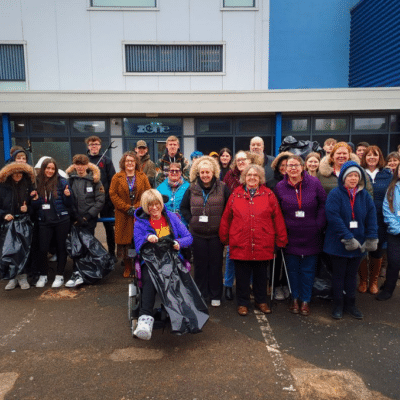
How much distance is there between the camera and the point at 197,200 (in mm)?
4125

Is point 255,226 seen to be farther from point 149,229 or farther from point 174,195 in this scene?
point 174,195

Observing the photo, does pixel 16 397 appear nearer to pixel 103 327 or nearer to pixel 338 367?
pixel 103 327

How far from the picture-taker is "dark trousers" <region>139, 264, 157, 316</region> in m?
3.32

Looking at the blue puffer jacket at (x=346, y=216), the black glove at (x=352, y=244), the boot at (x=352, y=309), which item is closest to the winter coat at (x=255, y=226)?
the blue puffer jacket at (x=346, y=216)

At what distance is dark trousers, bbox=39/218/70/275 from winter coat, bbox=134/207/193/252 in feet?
5.80

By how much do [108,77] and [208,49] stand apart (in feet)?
13.5

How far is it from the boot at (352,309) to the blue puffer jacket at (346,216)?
60cm

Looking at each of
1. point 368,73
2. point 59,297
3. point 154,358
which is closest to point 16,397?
point 154,358

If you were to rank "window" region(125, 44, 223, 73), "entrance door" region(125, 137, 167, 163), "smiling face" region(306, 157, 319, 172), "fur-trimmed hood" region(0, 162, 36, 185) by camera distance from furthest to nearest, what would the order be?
"window" region(125, 44, 223, 73), "entrance door" region(125, 137, 167, 163), "smiling face" region(306, 157, 319, 172), "fur-trimmed hood" region(0, 162, 36, 185)

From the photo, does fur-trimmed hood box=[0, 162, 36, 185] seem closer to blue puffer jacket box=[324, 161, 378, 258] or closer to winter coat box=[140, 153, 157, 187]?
winter coat box=[140, 153, 157, 187]

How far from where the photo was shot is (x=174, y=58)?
13609mm

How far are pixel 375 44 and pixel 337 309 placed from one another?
1442 cm

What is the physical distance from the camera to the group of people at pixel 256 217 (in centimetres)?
382

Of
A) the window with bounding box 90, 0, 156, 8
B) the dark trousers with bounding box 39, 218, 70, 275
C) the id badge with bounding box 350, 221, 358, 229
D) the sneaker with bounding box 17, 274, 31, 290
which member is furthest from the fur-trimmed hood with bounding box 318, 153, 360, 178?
the window with bounding box 90, 0, 156, 8
